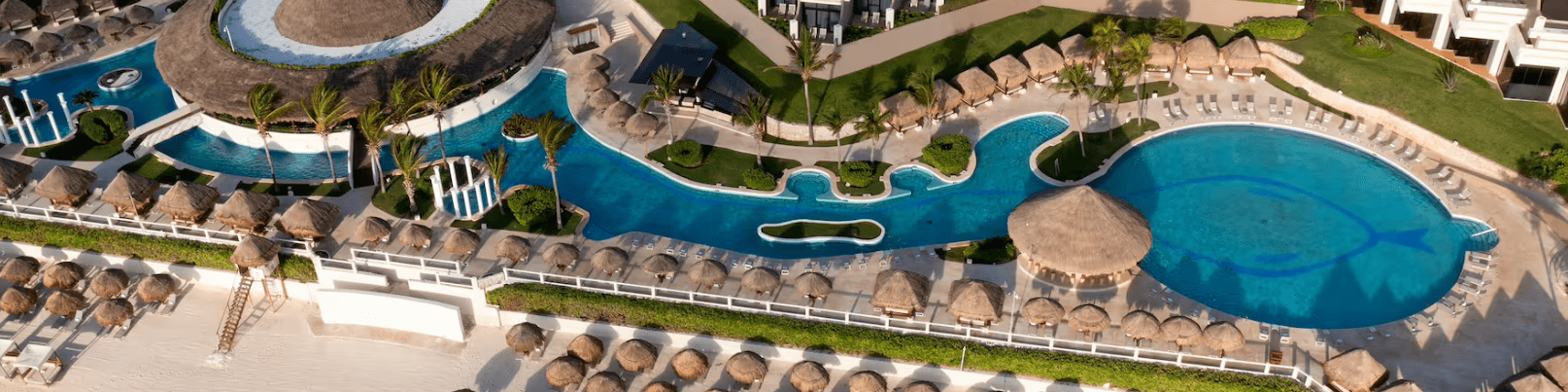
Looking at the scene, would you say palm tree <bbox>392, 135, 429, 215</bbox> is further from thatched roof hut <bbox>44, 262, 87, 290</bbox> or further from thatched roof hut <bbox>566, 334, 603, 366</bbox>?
thatched roof hut <bbox>44, 262, 87, 290</bbox>

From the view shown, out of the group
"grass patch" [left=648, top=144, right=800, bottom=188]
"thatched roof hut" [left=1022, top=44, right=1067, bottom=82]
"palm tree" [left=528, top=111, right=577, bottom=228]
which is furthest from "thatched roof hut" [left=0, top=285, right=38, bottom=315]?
"thatched roof hut" [left=1022, top=44, right=1067, bottom=82]

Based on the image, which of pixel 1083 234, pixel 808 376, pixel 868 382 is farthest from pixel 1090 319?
pixel 808 376

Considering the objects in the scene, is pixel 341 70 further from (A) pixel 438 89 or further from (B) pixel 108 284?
(B) pixel 108 284

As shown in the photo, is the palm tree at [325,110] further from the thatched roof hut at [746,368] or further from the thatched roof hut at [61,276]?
the thatched roof hut at [746,368]

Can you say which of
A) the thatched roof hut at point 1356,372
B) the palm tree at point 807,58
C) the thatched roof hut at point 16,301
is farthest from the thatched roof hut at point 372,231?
the thatched roof hut at point 1356,372

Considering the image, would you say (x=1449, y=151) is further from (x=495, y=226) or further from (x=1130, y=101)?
(x=495, y=226)

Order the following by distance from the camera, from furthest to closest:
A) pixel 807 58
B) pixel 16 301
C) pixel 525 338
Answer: pixel 807 58, pixel 16 301, pixel 525 338

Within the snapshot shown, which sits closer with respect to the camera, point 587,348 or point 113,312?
point 587,348
